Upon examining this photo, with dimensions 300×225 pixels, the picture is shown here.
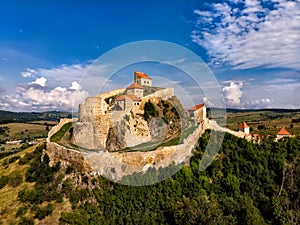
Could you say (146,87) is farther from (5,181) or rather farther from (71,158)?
(5,181)

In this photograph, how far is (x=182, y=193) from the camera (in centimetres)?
2959

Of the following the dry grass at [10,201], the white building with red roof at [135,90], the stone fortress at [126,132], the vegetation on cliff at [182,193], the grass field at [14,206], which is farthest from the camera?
the white building with red roof at [135,90]

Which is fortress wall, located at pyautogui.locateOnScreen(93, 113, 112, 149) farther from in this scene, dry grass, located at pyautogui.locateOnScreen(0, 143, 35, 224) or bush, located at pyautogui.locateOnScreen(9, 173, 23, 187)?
bush, located at pyautogui.locateOnScreen(9, 173, 23, 187)

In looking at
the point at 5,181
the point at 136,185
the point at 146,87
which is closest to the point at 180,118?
the point at 146,87

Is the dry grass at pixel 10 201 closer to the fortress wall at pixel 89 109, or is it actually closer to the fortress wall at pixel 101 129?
the fortress wall at pixel 101 129

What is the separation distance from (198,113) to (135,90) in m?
9.89

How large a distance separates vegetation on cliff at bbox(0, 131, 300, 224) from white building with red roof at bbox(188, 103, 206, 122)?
307cm

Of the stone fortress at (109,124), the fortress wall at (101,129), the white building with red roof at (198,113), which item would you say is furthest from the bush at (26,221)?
the white building with red roof at (198,113)

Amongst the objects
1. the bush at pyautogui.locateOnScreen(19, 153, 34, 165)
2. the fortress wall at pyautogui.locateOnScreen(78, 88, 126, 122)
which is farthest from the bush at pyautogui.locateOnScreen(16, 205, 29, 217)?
the fortress wall at pyautogui.locateOnScreen(78, 88, 126, 122)

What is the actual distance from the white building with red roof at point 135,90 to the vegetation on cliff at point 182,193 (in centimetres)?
1160

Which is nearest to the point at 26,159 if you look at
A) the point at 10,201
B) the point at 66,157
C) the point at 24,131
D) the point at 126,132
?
the point at 10,201

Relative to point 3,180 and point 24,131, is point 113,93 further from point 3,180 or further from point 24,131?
point 24,131

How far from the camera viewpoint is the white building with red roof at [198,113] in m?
38.3

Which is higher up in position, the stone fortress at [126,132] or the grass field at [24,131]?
the stone fortress at [126,132]
